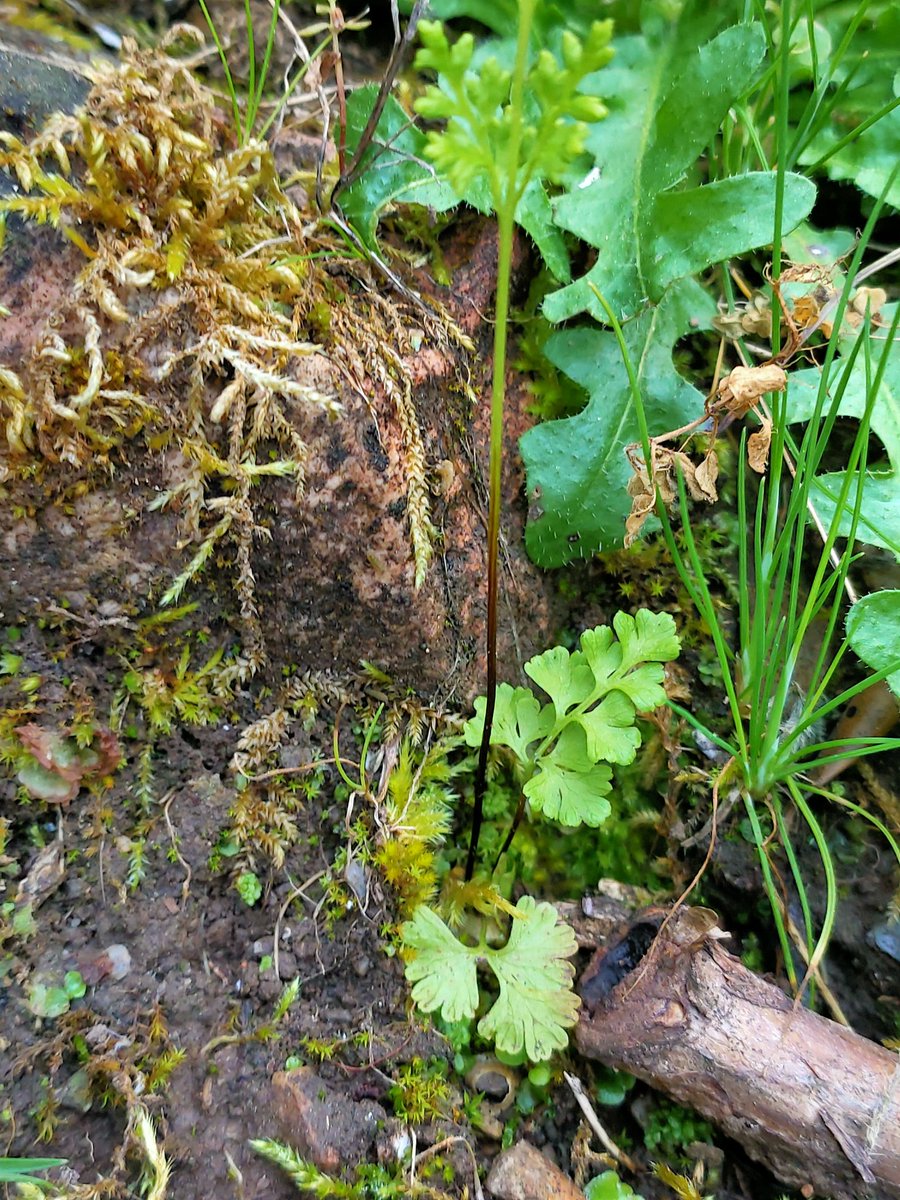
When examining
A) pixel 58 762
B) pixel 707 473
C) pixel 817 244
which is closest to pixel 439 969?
pixel 58 762

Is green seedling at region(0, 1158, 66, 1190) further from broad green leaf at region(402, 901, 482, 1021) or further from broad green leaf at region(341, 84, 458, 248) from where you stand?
broad green leaf at region(341, 84, 458, 248)

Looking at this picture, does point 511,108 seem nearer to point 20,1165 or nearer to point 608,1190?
point 20,1165

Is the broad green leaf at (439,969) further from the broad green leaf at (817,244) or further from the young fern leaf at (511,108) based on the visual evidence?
the broad green leaf at (817,244)

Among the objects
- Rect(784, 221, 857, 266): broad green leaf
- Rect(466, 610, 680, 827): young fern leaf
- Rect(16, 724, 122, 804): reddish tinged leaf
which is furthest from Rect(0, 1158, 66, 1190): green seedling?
Rect(784, 221, 857, 266): broad green leaf

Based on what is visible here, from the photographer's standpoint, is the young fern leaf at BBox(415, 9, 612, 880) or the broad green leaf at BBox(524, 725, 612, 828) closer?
the young fern leaf at BBox(415, 9, 612, 880)

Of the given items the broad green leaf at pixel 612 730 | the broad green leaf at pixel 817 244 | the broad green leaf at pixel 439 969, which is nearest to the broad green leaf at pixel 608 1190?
the broad green leaf at pixel 439 969

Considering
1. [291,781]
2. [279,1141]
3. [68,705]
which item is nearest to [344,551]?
[291,781]

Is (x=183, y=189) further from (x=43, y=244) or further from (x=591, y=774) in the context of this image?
(x=591, y=774)
